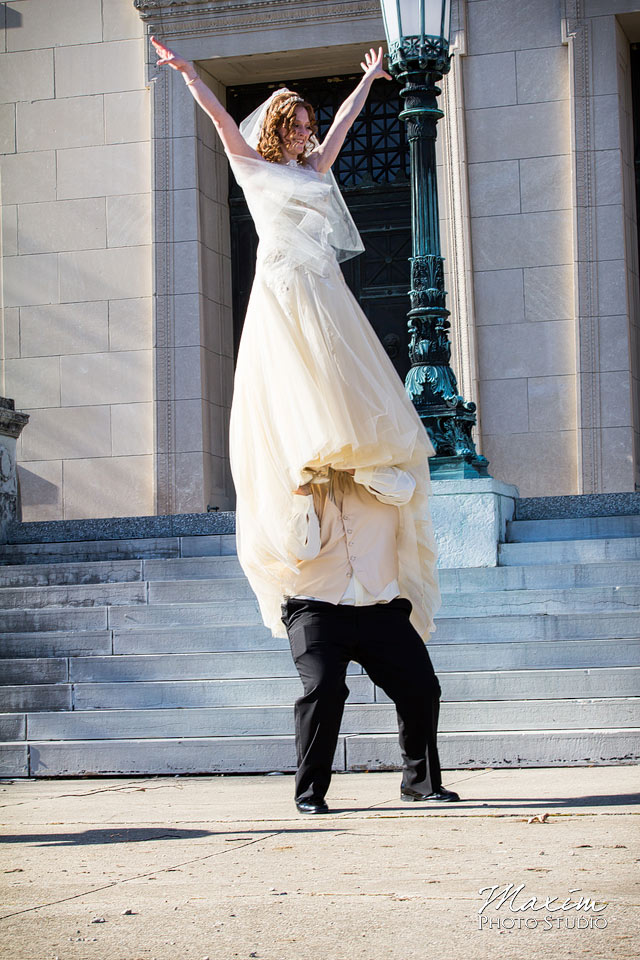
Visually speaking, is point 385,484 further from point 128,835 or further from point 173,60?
point 173,60

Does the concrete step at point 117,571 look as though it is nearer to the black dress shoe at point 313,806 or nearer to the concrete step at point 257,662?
the concrete step at point 257,662

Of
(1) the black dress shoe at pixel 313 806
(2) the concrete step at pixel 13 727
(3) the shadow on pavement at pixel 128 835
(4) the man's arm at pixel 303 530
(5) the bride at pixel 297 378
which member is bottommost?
(3) the shadow on pavement at pixel 128 835

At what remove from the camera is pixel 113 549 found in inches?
406

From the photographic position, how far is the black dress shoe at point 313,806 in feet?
16.5

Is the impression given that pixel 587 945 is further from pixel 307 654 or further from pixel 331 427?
pixel 331 427

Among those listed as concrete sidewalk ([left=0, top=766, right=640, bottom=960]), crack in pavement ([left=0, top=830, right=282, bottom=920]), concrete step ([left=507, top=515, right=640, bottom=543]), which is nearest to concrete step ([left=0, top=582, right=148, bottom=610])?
concrete step ([left=507, top=515, right=640, bottom=543])

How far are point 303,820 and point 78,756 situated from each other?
2351mm

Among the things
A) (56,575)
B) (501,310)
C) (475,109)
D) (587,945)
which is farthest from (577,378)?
(587,945)

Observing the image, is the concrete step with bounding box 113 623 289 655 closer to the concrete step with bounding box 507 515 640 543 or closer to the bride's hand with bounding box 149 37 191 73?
the concrete step with bounding box 507 515 640 543

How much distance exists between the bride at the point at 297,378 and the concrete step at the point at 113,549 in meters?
4.60

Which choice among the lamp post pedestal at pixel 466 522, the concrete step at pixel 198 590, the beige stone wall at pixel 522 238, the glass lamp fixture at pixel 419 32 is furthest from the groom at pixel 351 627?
the beige stone wall at pixel 522 238

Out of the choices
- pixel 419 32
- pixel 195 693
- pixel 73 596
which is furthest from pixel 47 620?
pixel 419 32

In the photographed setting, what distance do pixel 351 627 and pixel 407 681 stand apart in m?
0.29

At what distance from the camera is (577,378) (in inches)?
548
